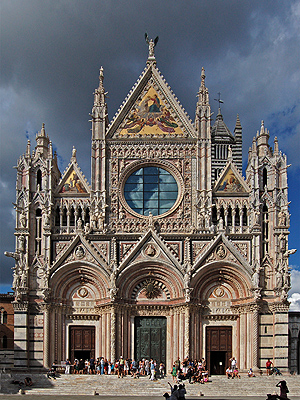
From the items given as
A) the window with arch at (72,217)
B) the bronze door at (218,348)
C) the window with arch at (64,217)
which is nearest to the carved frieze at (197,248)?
the bronze door at (218,348)

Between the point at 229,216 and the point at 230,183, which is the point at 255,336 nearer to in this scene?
the point at 229,216

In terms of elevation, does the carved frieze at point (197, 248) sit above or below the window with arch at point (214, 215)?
below

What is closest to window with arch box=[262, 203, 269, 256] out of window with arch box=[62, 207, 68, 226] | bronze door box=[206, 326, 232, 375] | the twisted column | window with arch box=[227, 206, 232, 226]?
window with arch box=[227, 206, 232, 226]

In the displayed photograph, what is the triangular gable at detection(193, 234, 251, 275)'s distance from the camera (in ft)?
107

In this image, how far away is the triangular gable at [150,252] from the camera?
32.5 m

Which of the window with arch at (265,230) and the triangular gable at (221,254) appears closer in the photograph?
the triangular gable at (221,254)

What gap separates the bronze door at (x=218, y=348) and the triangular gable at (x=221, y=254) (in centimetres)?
384

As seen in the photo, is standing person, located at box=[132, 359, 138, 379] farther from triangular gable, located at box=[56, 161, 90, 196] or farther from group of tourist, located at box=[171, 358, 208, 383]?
triangular gable, located at box=[56, 161, 90, 196]

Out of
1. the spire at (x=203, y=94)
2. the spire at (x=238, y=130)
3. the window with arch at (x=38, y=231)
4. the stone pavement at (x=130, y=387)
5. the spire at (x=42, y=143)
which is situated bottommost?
the stone pavement at (x=130, y=387)

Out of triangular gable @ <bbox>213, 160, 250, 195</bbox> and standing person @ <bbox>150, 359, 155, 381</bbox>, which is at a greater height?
triangular gable @ <bbox>213, 160, 250, 195</bbox>

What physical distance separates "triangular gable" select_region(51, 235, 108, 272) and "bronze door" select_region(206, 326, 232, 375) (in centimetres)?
730

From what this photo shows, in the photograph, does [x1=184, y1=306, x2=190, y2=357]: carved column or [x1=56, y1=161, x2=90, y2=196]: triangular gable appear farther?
[x1=56, y1=161, x2=90, y2=196]: triangular gable

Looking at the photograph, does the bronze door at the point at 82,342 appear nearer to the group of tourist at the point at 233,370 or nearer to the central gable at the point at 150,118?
the group of tourist at the point at 233,370

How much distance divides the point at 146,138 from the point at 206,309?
1095 centimetres
